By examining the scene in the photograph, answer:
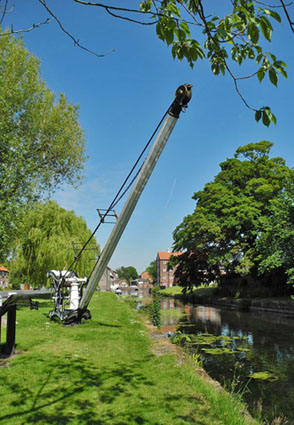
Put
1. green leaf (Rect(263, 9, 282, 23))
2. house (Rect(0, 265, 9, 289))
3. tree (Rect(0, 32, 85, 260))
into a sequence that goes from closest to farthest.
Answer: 1. green leaf (Rect(263, 9, 282, 23))
2. tree (Rect(0, 32, 85, 260))
3. house (Rect(0, 265, 9, 289))

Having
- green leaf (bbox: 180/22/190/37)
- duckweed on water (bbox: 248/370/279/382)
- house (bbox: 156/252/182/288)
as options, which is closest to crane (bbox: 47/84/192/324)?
duckweed on water (bbox: 248/370/279/382)

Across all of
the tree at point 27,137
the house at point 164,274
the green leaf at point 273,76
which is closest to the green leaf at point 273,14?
the green leaf at point 273,76

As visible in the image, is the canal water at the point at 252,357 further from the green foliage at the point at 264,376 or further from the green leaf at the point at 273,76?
the green leaf at the point at 273,76

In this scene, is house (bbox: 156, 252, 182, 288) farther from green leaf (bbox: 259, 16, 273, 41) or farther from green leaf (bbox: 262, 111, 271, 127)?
green leaf (bbox: 259, 16, 273, 41)

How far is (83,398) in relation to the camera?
5324mm

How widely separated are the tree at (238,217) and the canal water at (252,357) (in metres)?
9.63

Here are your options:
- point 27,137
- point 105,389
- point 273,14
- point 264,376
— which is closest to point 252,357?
point 264,376

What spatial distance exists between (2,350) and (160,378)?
175 inches

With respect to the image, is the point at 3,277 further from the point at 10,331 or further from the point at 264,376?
the point at 264,376

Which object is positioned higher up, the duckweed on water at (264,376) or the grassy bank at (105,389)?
the grassy bank at (105,389)

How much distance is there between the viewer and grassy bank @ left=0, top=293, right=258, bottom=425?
4682 mm

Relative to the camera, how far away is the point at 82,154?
872 inches

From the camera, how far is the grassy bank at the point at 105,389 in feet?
15.4

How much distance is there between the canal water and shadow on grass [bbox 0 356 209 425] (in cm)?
174
